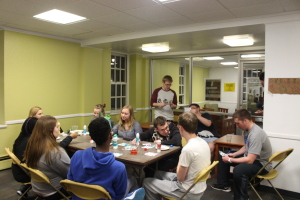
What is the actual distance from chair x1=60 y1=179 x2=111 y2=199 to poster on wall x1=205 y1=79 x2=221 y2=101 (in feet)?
17.8

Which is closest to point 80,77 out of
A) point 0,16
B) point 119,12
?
point 0,16

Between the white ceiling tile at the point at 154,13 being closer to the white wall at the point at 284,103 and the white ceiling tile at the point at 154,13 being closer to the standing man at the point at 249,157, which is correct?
the white wall at the point at 284,103

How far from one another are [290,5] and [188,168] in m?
2.48

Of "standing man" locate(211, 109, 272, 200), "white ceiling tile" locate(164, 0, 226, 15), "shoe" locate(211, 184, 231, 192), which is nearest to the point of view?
"standing man" locate(211, 109, 272, 200)

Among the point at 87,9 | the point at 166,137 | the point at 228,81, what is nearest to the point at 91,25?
the point at 87,9

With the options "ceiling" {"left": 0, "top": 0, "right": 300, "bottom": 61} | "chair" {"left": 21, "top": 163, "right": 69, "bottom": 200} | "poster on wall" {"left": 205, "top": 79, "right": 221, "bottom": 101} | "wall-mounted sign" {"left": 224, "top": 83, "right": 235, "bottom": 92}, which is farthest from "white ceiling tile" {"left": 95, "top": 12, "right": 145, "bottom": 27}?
"poster on wall" {"left": 205, "top": 79, "right": 221, "bottom": 101}

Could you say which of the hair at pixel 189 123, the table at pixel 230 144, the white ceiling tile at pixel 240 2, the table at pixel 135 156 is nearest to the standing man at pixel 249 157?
the table at pixel 230 144

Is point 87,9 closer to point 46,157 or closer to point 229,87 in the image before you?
point 46,157

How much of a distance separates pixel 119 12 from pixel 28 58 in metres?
2.28

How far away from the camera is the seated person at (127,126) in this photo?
150 inches

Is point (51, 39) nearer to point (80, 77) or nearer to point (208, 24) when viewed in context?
point (80, 77)

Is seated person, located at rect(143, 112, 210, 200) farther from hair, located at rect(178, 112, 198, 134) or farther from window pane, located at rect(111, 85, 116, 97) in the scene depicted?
window pane, located at rect(111, 85, 116, 97)

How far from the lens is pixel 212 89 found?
6.84m

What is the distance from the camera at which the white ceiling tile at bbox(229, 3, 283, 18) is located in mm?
3188
